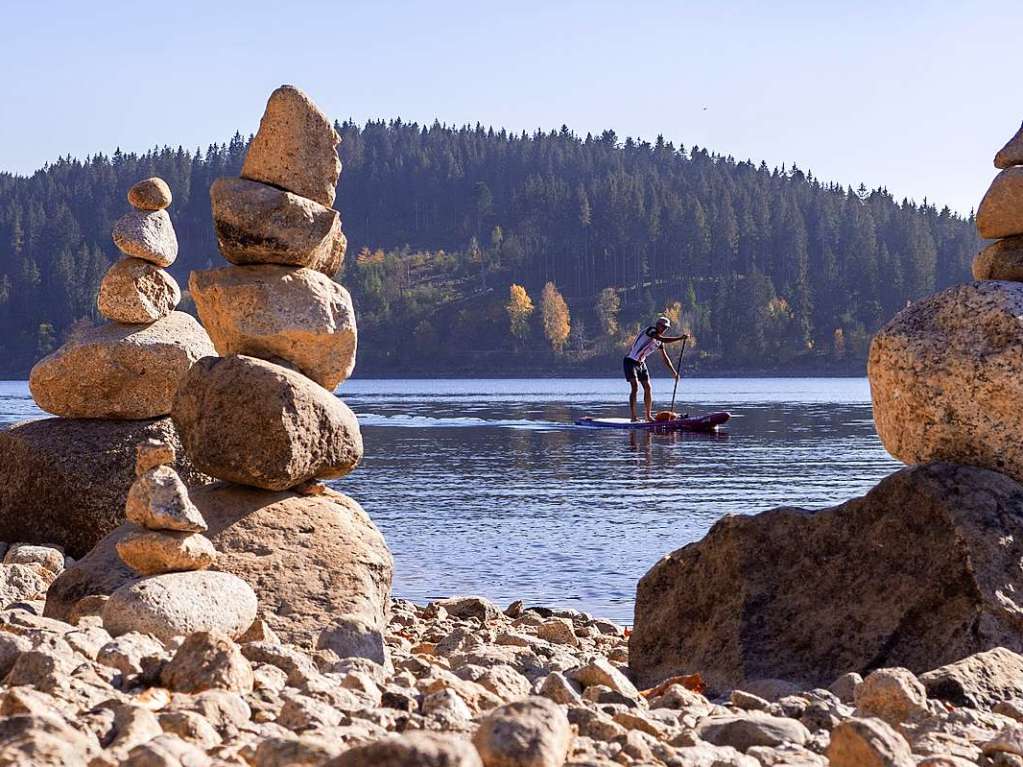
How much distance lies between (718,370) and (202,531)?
12658 centimetres

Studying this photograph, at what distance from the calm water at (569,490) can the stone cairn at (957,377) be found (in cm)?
500

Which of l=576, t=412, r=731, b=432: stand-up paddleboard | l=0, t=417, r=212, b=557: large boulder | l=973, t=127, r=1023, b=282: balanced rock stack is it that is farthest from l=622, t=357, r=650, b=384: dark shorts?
l=973, t=127, r=1023, b=282: balanced rock stack

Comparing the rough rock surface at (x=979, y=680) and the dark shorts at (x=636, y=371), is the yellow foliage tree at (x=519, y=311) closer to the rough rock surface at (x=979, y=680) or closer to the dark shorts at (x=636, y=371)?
the dark shorts at (x=636, y=371)

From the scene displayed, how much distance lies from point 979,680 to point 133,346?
31.1 ft

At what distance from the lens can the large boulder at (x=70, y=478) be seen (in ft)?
45.7

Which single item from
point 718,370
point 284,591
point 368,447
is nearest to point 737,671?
point 284,591

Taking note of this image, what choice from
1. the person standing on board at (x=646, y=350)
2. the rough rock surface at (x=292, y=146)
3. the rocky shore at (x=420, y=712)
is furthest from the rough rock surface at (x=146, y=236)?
the person standing on board at (x=646, y=350)

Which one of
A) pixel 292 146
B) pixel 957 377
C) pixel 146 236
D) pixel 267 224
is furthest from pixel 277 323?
pixel 957 377

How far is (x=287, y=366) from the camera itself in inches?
436

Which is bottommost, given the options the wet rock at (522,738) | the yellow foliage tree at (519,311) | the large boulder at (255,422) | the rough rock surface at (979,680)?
the rough rock surface at (979,680)

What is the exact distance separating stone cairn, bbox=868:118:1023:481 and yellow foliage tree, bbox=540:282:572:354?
132m

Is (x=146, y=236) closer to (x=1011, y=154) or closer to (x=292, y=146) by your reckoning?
(x=292, y=146)

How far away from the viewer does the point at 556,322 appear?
467ft

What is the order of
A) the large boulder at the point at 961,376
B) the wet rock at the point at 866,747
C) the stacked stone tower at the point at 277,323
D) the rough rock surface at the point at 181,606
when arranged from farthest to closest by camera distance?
the stacked stone tower at the point at 277,323
the large boulder at the point at 961,376
the rough rock surface at the point at 181,606
the wet rock at the point at 866,747
